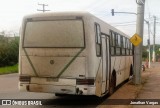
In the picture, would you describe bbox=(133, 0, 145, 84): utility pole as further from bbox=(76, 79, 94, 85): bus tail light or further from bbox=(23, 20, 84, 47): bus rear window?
bbox=(76, 79, 94, 85): bus tail light

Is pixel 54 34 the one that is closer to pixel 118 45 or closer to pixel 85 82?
pixel 85 82

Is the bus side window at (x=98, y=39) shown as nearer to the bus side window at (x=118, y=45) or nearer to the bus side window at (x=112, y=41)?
the bus side window at (x=112, y=41)

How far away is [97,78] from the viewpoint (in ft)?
39.7

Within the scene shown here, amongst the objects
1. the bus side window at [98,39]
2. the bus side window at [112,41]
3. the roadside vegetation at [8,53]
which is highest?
the bus side window at [98,39]

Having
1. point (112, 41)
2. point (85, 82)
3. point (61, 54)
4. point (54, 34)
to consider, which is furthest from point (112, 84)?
point (54, 34)

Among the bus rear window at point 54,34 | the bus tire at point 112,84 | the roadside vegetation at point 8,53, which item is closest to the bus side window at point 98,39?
the bus rear window at point 54,34

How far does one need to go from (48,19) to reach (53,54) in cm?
117

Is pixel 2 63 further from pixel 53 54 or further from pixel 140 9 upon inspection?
pixel 53 54

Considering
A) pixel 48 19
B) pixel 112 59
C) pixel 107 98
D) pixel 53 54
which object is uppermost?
pixel 48 19

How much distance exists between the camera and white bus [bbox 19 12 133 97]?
11656mm

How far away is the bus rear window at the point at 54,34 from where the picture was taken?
1180 cm

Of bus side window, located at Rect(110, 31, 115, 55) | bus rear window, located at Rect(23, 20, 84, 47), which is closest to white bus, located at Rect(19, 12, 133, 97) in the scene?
bus rear window, located at Rect(23, 20, 84, 47)

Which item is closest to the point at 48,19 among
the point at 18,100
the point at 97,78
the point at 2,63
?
the point at 97,78

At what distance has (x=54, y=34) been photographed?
12000 millimetres
